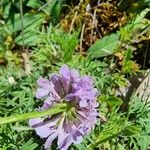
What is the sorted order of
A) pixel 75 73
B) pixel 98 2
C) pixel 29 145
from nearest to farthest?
pixel 75 73
pixel 29 145
pixel 98 2

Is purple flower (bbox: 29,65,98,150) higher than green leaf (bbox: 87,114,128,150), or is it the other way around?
purple flower (bbox: 29,65,98,150)

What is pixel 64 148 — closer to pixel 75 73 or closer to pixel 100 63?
pixel 75 73

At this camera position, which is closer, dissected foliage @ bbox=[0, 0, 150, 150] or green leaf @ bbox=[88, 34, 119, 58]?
dissected foliage @ bbox=[0, 0, 150, 150]

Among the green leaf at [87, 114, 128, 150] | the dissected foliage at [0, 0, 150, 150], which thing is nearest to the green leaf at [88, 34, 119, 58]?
the dissected foliage at [0, 0, 150, 150]

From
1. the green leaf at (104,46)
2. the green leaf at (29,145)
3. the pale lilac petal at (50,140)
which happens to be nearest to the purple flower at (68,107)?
the pale lilac petal at (50,140)

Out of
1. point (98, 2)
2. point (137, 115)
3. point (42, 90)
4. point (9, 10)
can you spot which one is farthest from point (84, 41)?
point (42, 90)

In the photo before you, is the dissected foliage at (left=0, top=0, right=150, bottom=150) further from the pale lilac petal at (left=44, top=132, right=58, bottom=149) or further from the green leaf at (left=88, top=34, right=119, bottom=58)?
the pale lilac petal at (left=44, top=132, right=58, bottom=149)
